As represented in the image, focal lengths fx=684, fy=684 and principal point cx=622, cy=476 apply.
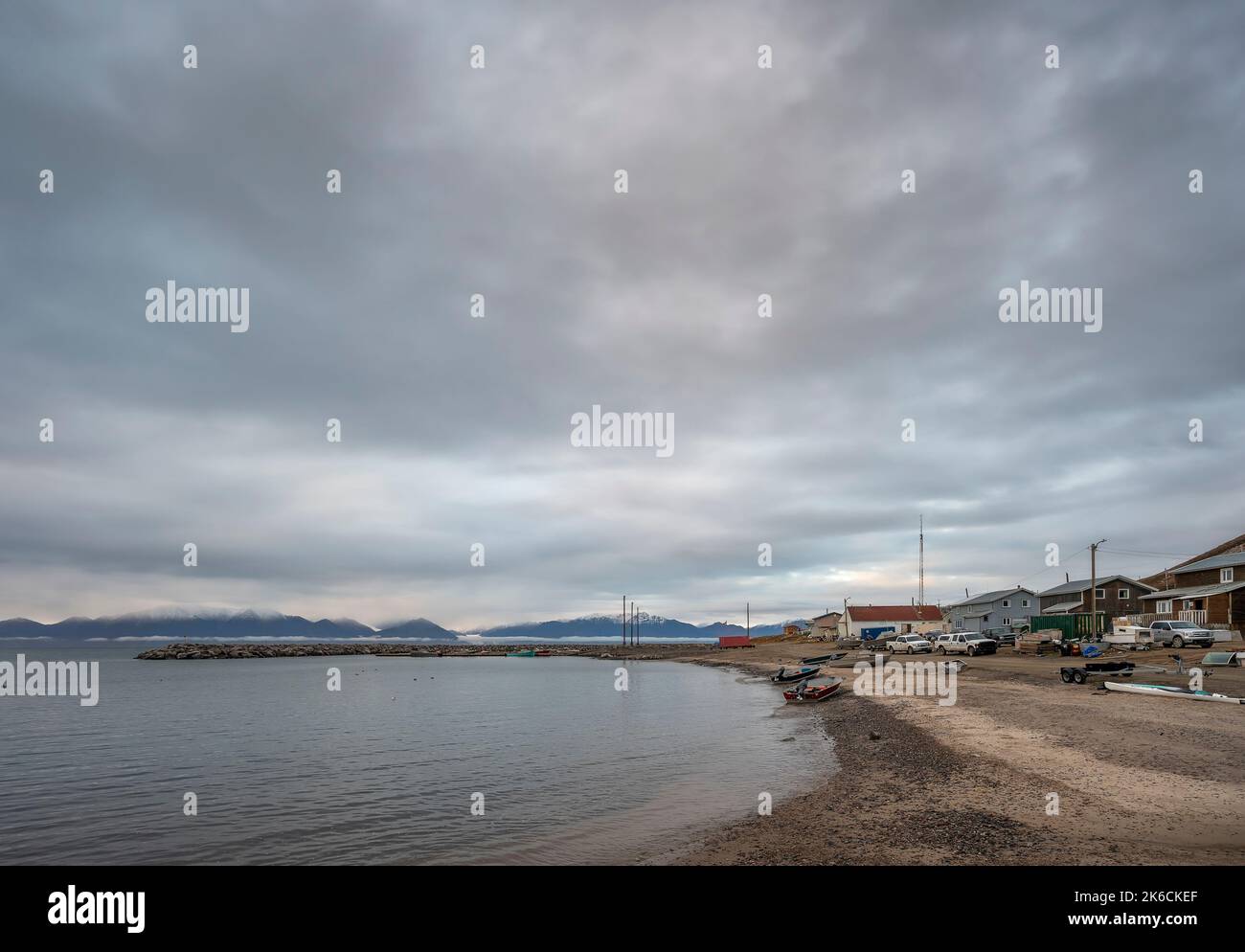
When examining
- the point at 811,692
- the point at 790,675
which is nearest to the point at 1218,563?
the point at 790,675

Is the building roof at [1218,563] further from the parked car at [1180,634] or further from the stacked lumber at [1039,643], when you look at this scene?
the stacked lumber at [1039,643]

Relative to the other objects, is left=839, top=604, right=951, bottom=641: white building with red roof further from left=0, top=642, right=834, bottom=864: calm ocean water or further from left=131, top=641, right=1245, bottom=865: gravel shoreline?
left=131, top=641, right=1245, bottom=865: gravel shoreline

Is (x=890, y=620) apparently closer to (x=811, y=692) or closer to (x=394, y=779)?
(x=811, y=692)

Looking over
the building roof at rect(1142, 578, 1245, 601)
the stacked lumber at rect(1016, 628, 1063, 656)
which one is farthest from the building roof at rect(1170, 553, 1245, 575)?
the stacked lumber at rect(1016, 628, 1063, 656)

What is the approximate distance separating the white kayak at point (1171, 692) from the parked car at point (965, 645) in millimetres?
32556

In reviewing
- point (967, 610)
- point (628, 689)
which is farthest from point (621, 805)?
point (967, 610)

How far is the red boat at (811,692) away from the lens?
51156 mm

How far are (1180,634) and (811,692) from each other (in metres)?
29.8

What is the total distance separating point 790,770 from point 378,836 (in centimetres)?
1541

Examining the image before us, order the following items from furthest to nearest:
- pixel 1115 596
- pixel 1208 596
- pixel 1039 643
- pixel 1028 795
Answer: pixel 1115 596
pixel 1208 596
pixel 1039 643
pixel 1028 795

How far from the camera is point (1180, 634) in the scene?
53.6m

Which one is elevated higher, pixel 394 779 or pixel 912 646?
pixel 394 779

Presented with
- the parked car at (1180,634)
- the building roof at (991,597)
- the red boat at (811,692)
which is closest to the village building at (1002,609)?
the building roof at (991,597)
